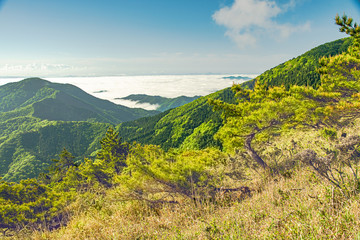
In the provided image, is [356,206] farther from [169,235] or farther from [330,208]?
[169,235]

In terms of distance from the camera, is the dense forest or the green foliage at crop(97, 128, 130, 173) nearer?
the dense forest

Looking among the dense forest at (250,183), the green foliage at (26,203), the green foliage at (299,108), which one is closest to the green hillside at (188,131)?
the green foliage at (26,203)

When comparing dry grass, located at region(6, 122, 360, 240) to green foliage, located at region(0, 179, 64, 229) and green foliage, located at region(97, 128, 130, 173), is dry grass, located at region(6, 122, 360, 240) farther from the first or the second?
green foliage, located at region(97, 128, 130, 173)

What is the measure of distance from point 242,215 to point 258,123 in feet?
44.4

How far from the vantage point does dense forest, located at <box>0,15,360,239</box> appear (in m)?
3.58

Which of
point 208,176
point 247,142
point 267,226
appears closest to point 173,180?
point 208,176

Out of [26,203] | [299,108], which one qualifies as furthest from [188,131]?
[299,108]

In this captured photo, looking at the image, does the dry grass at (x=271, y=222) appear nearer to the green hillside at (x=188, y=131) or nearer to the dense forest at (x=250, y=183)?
the dense forest at (x=250, y=183)

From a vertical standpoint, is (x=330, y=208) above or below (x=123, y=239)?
above

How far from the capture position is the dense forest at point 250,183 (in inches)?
141

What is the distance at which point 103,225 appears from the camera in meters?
5.12

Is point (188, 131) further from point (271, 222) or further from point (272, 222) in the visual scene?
point (272, 222)

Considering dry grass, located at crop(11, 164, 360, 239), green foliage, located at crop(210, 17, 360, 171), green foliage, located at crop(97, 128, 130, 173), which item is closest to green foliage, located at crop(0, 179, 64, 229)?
green foliage, located at crop(97, 128, 130, 173)

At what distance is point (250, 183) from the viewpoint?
770 cm
